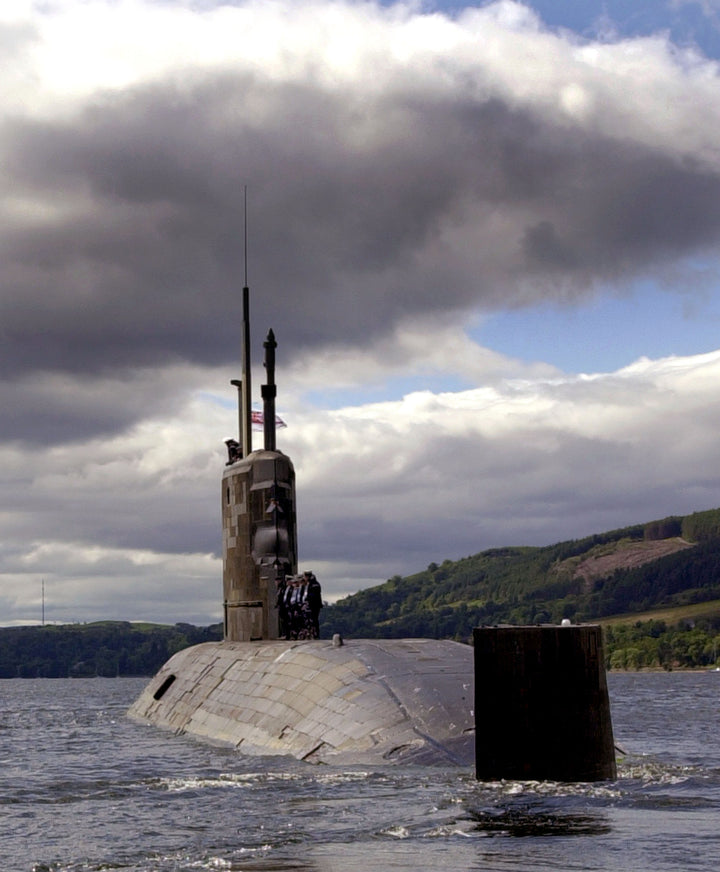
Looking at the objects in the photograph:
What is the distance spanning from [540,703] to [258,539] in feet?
58.8

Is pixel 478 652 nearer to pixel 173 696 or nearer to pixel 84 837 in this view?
pixel 84 837

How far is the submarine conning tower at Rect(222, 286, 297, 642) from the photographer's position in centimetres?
3350

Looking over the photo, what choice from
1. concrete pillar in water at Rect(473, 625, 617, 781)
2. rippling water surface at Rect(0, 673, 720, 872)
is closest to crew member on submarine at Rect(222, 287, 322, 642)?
rippling water surface at Rect(0, 673, 720, 872)

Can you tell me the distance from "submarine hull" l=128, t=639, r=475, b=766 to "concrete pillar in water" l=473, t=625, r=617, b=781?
3.59 metres

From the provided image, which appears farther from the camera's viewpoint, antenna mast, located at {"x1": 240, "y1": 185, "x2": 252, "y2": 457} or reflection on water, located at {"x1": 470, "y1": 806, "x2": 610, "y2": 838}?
antenna mast, located at {"x1": 240, "y1": 185, "x2": 252, "y2": 457}

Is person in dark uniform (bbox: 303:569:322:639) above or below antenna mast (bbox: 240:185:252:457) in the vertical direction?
below

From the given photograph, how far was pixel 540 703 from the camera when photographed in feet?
54.3

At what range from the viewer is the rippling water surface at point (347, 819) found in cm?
1312

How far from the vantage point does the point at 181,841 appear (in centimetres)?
1466

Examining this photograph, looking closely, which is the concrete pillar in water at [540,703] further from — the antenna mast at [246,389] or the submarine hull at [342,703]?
the antenna mast at [246,389]

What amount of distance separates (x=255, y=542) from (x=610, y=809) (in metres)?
19.1

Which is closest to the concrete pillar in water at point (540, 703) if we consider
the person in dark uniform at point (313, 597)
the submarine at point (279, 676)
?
the submarine at point (279, 676)

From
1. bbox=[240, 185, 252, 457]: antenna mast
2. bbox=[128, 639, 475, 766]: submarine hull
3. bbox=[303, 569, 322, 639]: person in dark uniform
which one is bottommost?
bbox=[128, 639, 475, 766]: submarine hull

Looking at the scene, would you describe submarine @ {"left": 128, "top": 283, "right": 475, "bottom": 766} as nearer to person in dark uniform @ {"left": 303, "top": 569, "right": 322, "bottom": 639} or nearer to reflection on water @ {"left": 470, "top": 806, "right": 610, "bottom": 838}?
person in dark uniform @ {"left": 303, "top": 569, "right": 322, "bottom": 639}
